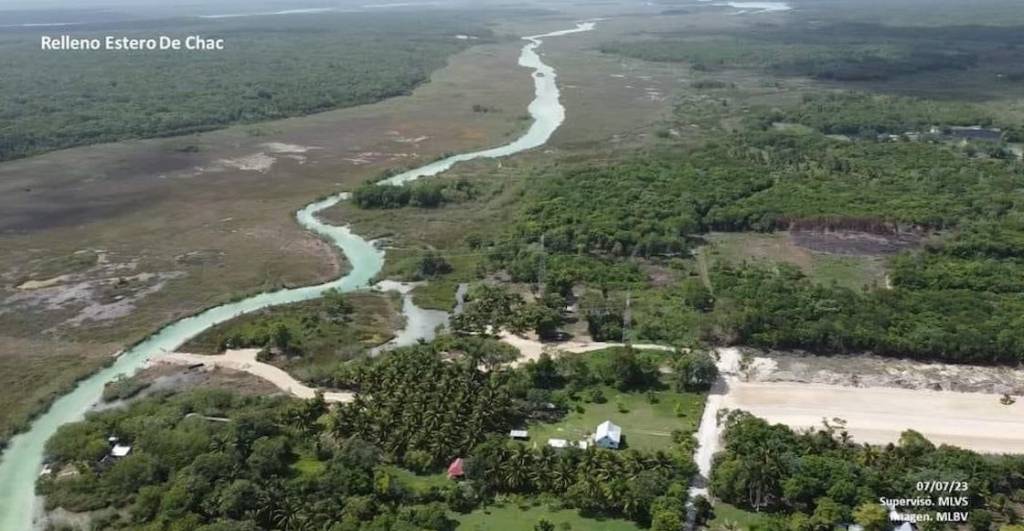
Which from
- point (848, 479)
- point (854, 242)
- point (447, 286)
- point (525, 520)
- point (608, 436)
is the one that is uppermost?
point (854, 242)

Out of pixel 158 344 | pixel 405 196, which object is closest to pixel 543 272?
pixel 405 196

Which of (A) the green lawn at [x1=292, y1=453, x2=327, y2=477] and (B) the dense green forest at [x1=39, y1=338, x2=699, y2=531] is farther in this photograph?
(A) the green lawn at [x1=292, y1=453, x2=327, y2=477]

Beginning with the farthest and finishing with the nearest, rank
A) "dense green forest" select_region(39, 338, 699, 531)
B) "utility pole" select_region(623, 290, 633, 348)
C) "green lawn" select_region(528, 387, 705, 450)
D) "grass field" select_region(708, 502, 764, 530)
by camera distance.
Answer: "utility pole" select_region(623, 290, 633, 348) < "green lawn" select_region(528, 387, 705, 450) < "dense green forest" select_region(39, 338, 699, 531) < "grass field" select_region(708, 502, 764, 530)

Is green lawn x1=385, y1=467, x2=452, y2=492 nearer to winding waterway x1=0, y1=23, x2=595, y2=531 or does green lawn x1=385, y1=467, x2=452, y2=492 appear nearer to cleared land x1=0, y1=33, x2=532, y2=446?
winding waterway x1=0, y1=23, x2=595, y2=531

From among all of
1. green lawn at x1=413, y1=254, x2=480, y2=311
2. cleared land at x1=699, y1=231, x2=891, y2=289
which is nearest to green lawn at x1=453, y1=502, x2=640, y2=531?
green lawn at x1=413, y1=254, x2=480, y2=311

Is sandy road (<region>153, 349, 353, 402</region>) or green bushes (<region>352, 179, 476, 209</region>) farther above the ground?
green bushes (<region>352, 179, 476, 209</region>)

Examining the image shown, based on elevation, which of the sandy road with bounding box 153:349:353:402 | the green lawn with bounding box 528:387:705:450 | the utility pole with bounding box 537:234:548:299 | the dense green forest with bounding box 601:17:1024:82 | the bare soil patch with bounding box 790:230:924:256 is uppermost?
the dense green forest with bounding box 601:17:1024:82

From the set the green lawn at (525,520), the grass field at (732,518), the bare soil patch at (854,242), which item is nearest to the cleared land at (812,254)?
the bare soil patch at (854,242)

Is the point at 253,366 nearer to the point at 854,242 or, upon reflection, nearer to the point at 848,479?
the point at 848,479

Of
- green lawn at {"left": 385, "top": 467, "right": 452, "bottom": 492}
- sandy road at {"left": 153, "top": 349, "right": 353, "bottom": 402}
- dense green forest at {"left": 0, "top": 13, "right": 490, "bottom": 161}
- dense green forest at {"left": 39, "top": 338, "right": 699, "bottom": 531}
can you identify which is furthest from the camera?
dense green forest at {"left": 0, "top": 13, "right": 490, "bottom": 161}
